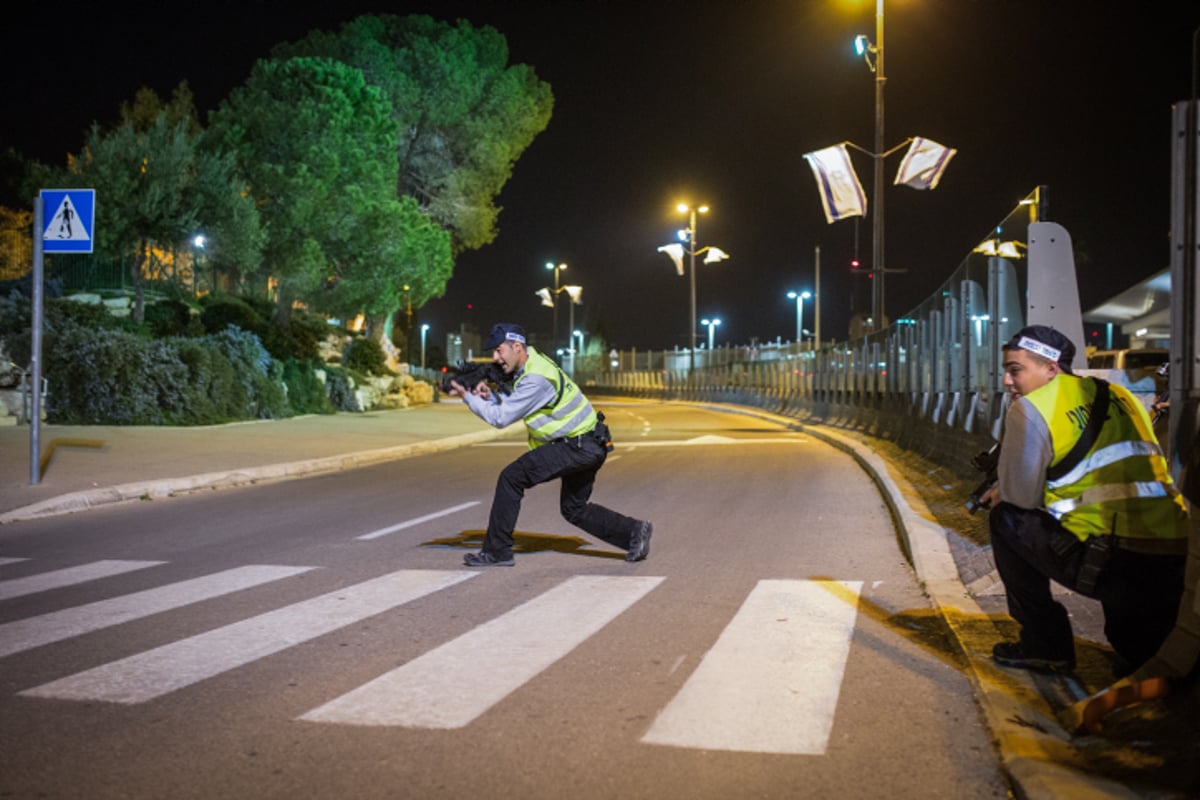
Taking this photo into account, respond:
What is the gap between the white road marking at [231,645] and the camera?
4977mm

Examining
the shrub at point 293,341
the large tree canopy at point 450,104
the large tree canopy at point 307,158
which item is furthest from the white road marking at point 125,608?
the large tree canopy at point 450,104

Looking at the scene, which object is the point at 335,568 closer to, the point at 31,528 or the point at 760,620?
the point at 760,620

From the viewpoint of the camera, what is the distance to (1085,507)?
4805mm

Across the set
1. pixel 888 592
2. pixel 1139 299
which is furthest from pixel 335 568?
pixel 1139 299

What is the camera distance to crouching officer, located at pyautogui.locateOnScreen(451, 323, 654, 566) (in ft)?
26.1

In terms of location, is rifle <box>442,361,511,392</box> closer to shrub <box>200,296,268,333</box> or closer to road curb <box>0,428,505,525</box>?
road curb <box>0,428,505,525</box>

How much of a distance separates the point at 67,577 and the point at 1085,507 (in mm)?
6667

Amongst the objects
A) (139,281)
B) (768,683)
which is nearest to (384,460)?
(139,281)

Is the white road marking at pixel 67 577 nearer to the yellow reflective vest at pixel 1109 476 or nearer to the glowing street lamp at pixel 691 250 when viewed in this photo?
the yellow reflective vest at pixel 1109 476

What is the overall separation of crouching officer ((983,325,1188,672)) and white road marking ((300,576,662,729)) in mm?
2293

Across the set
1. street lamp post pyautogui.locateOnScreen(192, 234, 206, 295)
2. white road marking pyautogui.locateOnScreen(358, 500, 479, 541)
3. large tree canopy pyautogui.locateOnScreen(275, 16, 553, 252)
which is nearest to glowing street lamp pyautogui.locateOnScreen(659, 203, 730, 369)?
large tree canopy pyautogui.locateOnScreen(275, 16, 553, 252)

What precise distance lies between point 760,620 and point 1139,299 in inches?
2134

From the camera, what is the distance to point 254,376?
26.6 meters

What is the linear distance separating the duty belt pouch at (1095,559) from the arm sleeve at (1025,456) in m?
0.29
